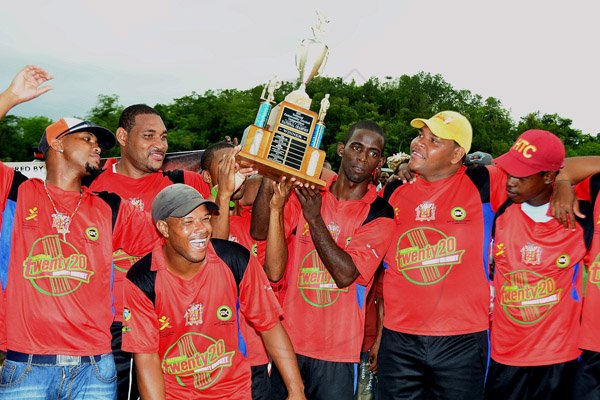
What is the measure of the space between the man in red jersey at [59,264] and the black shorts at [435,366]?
2117mm

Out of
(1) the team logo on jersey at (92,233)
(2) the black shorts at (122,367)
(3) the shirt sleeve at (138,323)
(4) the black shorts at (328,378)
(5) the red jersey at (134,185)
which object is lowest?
(2) the black shorts at (122,367)

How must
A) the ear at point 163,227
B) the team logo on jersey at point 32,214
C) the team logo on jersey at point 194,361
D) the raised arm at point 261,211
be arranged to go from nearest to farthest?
the team logo on jersey at point 194,361, the ear at point 163,227, the team logo on jersey at point 32,214, the raised arm at point 261,211

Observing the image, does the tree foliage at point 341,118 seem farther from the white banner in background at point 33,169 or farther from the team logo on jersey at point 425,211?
the team logo on jersey at point 425,211

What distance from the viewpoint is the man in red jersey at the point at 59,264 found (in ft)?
13.4

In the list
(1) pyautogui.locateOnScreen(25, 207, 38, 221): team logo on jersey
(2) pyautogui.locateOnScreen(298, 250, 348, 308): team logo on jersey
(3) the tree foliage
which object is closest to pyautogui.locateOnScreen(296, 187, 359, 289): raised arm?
(2) pyautogui.locateOnScreen(298, 250, 348, 308): team logo on jersey

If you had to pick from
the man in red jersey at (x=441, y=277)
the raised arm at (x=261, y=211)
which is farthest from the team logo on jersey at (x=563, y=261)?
the raised arm at (x=261, y=211)

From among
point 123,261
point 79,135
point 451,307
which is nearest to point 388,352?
point 451,307

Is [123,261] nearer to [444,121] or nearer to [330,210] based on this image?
[330,210]

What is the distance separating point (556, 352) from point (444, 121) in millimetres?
1998

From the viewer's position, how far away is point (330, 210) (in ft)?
17.2

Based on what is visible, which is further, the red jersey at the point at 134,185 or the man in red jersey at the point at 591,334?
the red jersey at the point at 134,185

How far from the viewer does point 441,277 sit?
4.82 m

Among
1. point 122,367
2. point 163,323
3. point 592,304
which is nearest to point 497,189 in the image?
point 592,304

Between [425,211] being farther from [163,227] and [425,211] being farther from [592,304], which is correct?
[163,227]
